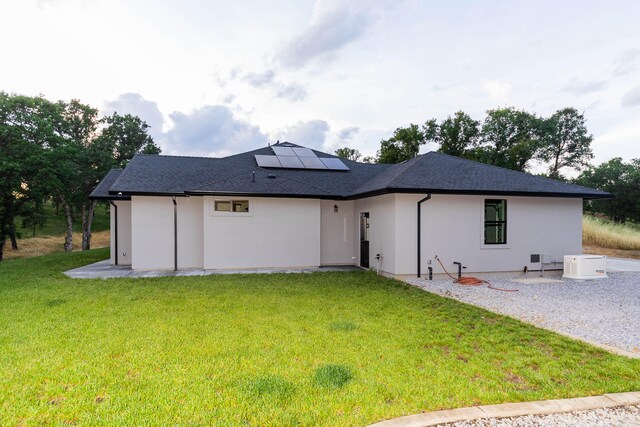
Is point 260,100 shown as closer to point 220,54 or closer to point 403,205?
point 220,54

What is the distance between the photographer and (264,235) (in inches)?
437

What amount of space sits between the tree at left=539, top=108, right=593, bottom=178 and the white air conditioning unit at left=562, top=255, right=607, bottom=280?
24310 millimetres

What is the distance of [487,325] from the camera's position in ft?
17.1

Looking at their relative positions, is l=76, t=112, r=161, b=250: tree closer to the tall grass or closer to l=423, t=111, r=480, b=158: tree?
l=423, t=111, r=480, b=158: tree

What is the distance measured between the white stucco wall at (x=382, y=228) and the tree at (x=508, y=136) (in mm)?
22235

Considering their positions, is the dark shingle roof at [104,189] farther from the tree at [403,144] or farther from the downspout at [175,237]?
the tree at [403,144]

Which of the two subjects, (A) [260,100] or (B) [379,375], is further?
(A) [260,100]

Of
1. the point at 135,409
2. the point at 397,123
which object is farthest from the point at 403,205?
the point at 397,123

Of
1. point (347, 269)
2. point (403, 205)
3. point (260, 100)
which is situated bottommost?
point (347, 269)

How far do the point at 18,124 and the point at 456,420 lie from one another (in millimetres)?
27820

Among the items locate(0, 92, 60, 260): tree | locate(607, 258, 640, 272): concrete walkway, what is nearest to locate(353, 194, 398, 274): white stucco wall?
locate(607, 258, 640, 272): concrete walkway

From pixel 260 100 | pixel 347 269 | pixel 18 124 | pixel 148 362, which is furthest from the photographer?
pixel 18 124

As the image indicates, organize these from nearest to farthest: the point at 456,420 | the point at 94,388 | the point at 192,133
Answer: the point at 456,420 → the point at 94,388 → the point at 192,133

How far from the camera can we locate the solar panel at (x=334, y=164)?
46.8ft
